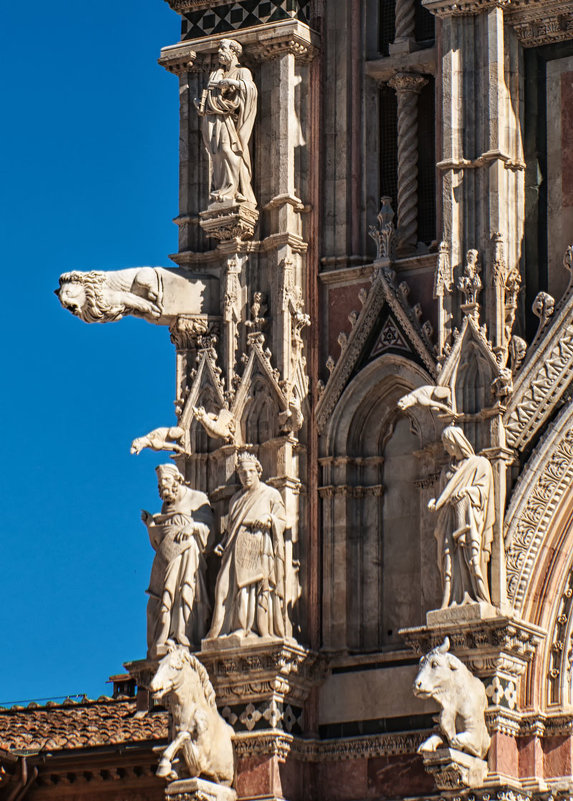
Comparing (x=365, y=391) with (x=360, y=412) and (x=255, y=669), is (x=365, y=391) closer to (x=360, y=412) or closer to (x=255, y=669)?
(x=360, y=412)

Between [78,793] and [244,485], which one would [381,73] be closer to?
[244,485]

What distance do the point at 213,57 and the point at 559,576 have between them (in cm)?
650

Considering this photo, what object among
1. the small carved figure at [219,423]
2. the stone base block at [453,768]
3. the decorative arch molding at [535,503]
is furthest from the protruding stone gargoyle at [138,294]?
the stone base block at [453,768]

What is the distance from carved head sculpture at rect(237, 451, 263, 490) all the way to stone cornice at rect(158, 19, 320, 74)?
4.18 meters

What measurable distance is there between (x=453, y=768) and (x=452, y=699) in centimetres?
60

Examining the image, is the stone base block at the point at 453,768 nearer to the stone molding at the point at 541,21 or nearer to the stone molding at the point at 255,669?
the stone molding at the point at 255,669

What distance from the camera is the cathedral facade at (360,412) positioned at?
95.5ft

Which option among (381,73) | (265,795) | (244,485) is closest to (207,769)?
(265,795)

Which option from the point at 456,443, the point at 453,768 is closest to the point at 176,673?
the point at 453,768

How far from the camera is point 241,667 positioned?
29625 mm

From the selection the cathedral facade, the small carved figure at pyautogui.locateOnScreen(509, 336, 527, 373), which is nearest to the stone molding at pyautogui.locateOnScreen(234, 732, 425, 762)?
the cathedral facade

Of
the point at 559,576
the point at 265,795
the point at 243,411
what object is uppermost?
the point at 243,411

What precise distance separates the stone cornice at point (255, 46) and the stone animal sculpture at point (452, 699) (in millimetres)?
6488

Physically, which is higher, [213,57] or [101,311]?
[213,57]
